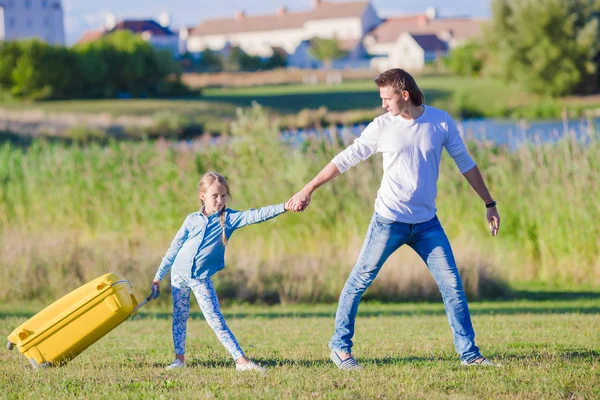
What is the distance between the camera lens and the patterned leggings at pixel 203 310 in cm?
629

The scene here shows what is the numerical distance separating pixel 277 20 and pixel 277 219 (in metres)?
142

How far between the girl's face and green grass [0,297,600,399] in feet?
3.68

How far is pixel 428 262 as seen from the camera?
20.4 feet

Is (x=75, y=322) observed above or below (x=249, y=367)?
above

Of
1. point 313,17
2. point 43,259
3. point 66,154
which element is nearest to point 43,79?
point 66,154

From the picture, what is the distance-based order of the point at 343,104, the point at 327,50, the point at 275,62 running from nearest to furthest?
the point at 343,104, the point at 275,62, the point at 327,50

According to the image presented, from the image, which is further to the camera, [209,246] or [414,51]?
[414,51]

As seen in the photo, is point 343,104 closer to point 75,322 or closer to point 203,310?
point 203,310

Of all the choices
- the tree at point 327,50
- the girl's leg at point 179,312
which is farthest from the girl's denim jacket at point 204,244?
the tree at point 327,50

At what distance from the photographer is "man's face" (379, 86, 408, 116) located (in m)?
5.99

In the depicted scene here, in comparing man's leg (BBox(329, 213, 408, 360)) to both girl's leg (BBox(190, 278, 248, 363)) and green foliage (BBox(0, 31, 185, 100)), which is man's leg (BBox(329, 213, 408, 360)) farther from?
green foliage (BBox(0, 31, 185, 100))

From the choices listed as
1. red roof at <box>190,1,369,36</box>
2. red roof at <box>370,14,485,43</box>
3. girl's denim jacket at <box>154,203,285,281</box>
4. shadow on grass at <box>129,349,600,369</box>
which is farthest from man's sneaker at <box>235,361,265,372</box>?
red roof at <box>190,1,369,36</box>

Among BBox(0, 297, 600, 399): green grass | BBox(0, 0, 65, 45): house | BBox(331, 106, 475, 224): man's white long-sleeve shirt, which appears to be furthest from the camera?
BBox(0, 0, 65, 45): house

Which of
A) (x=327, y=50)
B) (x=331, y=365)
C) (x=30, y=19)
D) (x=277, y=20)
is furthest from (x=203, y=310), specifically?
(x=277, y=20)
